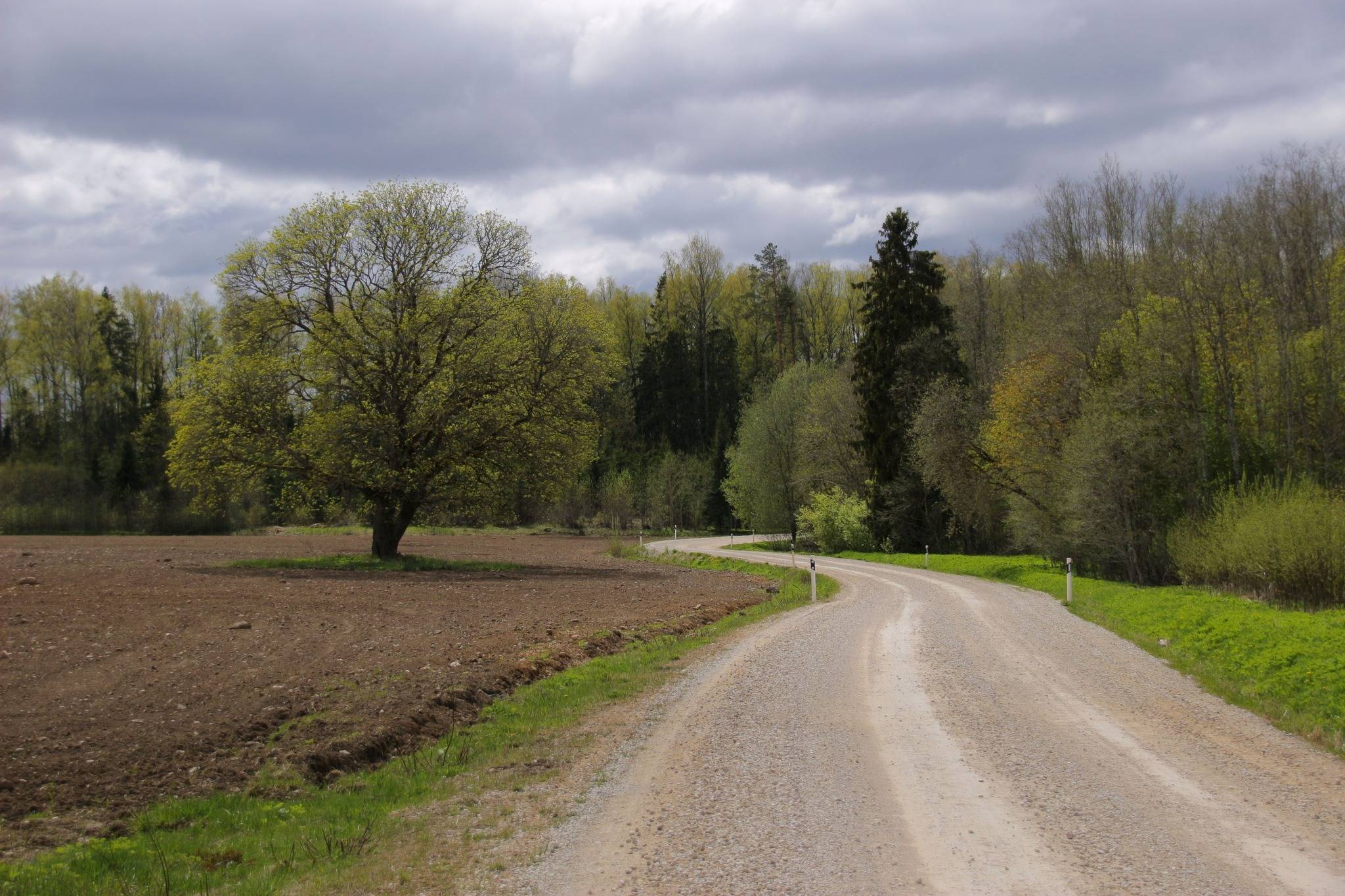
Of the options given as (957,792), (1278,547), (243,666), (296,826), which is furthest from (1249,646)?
(243,666)

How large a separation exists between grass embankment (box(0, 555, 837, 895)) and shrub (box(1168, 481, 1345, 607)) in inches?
592

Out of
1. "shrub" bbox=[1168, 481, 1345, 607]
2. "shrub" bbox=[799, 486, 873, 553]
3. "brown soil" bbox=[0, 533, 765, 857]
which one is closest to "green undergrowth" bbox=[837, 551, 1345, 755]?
"shrub" bbox=[1168, 481, 1345, 607]

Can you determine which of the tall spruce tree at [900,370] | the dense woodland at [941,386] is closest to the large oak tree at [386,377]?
the dense woodland at [941,386]

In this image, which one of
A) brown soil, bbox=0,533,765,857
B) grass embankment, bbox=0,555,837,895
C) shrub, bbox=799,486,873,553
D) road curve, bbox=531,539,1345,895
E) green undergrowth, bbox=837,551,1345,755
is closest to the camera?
road curve, bbox=531,539,1345,895

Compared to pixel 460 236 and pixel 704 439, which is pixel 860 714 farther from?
pixel 704 439

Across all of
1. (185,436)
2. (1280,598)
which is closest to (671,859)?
(1280,598)

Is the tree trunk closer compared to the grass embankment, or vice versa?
the grass embankment

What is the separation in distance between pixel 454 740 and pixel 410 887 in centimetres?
481

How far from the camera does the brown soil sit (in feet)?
28.6

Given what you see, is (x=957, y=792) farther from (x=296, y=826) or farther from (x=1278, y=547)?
(x=1278, y=547)

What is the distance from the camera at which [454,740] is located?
10.2 meters

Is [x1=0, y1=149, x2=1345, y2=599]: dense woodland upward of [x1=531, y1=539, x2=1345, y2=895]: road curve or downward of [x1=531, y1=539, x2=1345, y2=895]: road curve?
upward

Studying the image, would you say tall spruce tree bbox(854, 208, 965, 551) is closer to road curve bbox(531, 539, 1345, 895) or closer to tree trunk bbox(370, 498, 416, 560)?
tree trunk bbox(370, 498, 416, 560)

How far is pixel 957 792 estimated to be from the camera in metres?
6.99
